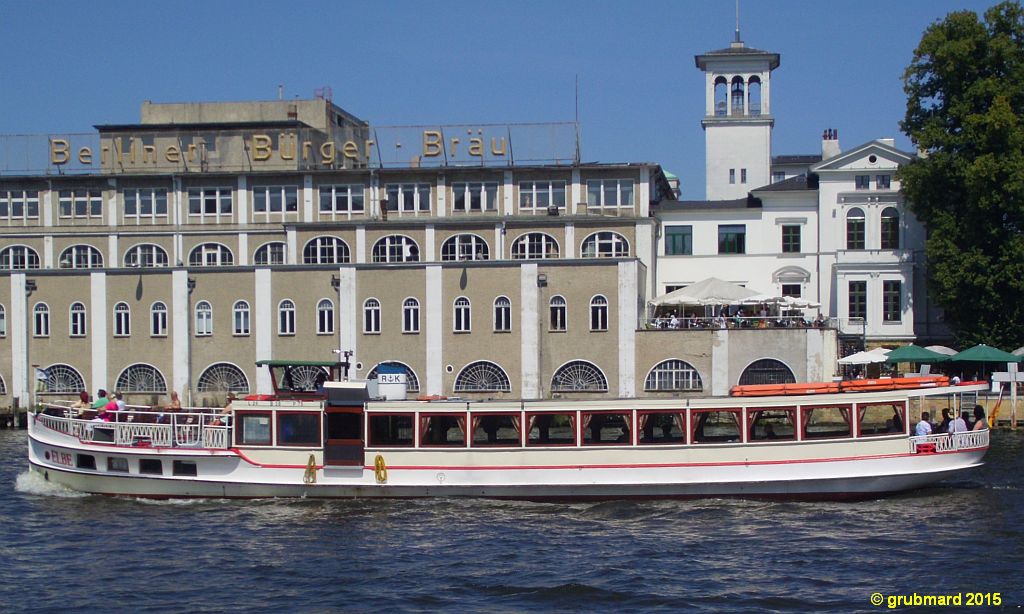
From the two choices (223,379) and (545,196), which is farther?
(545,196)

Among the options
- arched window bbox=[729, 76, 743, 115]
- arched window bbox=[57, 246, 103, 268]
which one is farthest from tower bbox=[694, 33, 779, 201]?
arched window bbox=[57, 246, 103, 268]

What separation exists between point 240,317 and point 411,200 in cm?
1066

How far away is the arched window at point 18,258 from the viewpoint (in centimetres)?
5966

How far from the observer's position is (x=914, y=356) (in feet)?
162

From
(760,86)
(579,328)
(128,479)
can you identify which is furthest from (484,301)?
(760,86)

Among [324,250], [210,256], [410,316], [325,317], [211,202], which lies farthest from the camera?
[211,202]

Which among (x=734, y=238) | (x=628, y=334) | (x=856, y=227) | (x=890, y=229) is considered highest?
(x=856, y=227)

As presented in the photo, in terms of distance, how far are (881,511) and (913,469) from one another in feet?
6.16

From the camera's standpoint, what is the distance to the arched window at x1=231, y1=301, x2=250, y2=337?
53625mm

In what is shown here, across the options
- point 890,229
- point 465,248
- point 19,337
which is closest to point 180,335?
point 19,337

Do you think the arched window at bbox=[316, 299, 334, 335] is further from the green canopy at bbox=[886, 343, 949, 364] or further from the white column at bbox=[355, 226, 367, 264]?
the green canopy at bbox=[886, 343, 949, 364]

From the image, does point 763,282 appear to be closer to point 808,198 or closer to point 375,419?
point 808,198

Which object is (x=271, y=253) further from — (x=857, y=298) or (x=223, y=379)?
(x=857, y=298)

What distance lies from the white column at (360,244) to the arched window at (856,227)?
23312 mm
